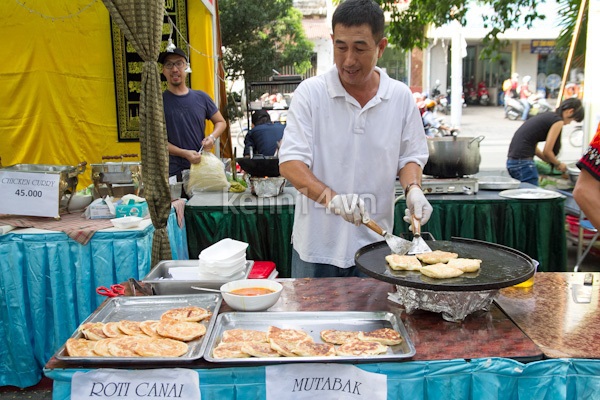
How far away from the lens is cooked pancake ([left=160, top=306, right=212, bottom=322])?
1.72 m

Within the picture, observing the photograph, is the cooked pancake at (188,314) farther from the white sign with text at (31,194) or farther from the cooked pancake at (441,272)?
the white sign with text at (31,194)

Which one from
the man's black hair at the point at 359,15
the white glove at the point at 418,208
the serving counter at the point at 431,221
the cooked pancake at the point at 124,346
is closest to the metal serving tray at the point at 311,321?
the cooked pancake at the point at 124,346

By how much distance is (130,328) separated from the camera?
5.40ft

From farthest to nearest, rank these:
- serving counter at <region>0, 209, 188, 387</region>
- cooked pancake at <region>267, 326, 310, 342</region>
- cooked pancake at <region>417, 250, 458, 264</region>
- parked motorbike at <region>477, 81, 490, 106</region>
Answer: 1. parked motorbike at <region>477, 81, 490, 106</region>
2. serving counter at <region>0, 209, 188, 387</region>
3. cooked pancake at <region>417, 250, 458, 264</region>
4. cooked pancake at <region>267, 326, 310, 342</region>

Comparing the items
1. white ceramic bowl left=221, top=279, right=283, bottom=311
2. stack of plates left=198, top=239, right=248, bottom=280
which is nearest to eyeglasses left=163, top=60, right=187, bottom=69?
stack of plates left=198, top=239, right=248, bottom=280

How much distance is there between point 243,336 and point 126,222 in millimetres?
1767

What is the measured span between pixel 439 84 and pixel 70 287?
72.1 ft

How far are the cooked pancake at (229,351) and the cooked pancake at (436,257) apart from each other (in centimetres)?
72

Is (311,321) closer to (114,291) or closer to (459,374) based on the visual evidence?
(459,374)

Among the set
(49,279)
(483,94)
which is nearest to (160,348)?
(49,279)

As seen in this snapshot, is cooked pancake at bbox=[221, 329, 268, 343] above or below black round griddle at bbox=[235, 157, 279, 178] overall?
below

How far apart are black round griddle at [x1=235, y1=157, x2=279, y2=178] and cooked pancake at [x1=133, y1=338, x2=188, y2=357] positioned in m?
2.44

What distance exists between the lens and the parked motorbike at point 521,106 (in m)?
19.7

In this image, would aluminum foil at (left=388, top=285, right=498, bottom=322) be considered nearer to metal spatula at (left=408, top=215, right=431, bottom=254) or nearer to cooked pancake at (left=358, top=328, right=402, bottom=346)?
cooked pancake at (left=358, top=328, right=402, bottom=346)
